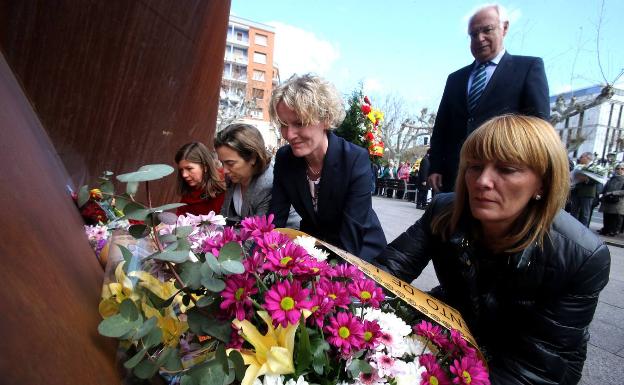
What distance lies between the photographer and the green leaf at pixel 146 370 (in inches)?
21.5

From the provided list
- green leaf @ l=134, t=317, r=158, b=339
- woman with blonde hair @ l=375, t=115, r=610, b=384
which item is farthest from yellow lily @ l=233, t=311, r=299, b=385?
woman with blonde hair @ l=375, t=115, r=610, b=384

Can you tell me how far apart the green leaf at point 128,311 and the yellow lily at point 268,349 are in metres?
0.14

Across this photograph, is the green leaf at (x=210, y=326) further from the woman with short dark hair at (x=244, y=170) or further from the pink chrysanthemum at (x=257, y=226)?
the woman with short dark hair at (x=244, y=170)

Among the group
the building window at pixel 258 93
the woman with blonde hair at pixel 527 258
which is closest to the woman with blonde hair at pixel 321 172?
the woman with blonde hair at pixel 527 258

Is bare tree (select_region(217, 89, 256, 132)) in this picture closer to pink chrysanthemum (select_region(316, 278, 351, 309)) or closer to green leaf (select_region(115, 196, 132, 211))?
green leaf (select_region(115, 196, 132, 211))

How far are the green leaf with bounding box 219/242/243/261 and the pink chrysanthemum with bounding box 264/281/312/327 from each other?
74 millimetres

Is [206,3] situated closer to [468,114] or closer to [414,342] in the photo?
[468,114]

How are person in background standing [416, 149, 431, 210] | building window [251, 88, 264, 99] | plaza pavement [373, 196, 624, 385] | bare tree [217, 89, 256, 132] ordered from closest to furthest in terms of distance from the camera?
plaza pavement [373, 196, 624, 385] → person in background standing [416, 149, 431, 210] → bare tree [217, 89, 256, 132] → building window [251, 88, 264, 99]

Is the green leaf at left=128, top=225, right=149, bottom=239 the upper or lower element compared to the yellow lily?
upper

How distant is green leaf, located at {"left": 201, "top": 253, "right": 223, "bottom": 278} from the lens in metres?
0.58

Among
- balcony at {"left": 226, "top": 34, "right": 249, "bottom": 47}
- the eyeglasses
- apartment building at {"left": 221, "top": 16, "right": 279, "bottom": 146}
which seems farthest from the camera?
balcony at {"left": 226, "top": 34, "right": 249, "bottom": 47}

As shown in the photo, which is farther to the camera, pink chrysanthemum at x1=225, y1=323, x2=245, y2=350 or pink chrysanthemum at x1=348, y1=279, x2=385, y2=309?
pink chrysanthemum at x1=348, y1=279, x2=385, y2=309

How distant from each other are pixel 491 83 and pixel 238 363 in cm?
267

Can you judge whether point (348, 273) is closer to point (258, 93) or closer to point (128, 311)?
point (128, 311)
